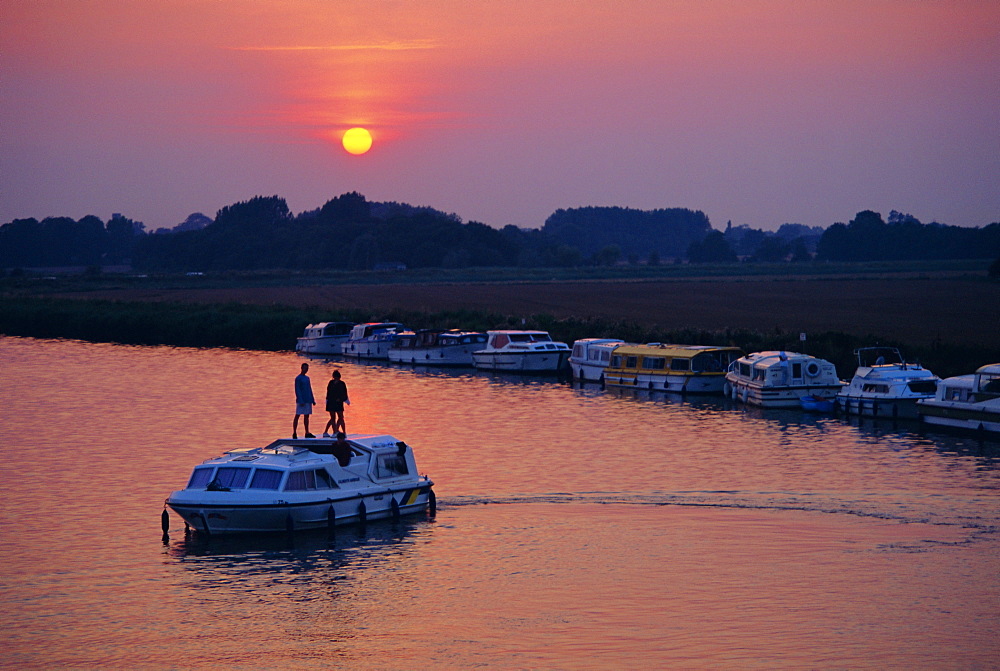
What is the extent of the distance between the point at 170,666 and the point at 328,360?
66.6m

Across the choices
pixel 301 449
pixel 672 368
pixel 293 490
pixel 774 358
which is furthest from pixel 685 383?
pixel 293 490

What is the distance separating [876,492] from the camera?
35.4m

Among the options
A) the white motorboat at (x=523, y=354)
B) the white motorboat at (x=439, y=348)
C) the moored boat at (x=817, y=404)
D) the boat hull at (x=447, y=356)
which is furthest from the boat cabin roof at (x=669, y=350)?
the white motorboat at (x=439, y=348)

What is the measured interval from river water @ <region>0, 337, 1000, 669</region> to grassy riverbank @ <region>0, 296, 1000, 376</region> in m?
16.8

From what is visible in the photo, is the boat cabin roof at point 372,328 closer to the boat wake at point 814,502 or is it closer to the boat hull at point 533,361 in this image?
the boat hull at point 533,361

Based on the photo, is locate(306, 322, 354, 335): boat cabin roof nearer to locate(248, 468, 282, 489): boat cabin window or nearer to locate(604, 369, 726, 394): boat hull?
locate(604, 369, 726, 394): boat hull

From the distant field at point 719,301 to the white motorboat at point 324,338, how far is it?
19.7 metres

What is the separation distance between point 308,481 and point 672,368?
34858mm

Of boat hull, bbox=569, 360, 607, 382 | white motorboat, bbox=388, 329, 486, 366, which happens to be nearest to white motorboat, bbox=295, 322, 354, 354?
white motorboat, bbox=388, 329, 486, 366

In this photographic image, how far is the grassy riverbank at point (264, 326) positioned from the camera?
66500 mm

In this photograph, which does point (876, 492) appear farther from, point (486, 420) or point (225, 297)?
point (225, 297)

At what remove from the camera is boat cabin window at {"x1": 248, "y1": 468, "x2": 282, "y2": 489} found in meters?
29.8

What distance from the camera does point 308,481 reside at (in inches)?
1195

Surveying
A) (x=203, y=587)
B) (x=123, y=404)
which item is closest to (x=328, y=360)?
(x=123, y=404)
